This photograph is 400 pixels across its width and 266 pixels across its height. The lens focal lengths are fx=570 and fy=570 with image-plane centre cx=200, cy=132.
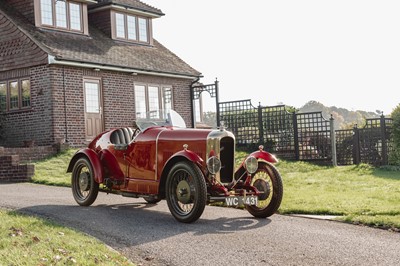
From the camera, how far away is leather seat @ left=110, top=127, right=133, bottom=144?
1012 cm

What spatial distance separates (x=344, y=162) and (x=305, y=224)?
1355 centimetres

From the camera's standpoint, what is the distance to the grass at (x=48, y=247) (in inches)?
229

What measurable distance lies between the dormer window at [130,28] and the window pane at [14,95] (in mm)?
5468

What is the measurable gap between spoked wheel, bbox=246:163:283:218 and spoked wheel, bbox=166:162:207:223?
1.13 meters

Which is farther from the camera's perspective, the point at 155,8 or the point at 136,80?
the point at 155,8

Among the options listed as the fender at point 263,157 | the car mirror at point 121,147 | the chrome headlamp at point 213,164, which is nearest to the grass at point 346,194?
the fender at point 263,157

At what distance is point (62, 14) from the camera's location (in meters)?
22.3

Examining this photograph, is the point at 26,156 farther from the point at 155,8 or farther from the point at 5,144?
the point at 155,8

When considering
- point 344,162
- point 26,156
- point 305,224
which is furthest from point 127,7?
point 305,224

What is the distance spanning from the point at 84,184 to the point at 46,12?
43.3 feet

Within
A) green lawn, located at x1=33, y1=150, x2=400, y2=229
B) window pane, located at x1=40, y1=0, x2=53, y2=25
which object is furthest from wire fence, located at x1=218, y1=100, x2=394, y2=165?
window pane, located at x1=40, y1=0, x2=53, y2=25

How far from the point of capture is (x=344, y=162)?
69.4ft

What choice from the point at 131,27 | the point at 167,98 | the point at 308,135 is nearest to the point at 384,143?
the point at 308,135

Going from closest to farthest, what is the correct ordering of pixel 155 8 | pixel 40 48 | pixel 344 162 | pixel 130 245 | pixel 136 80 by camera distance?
pixel 130 245, pixel 40 48, pixel 344 162, pixel 136 80, pixel 155 8
